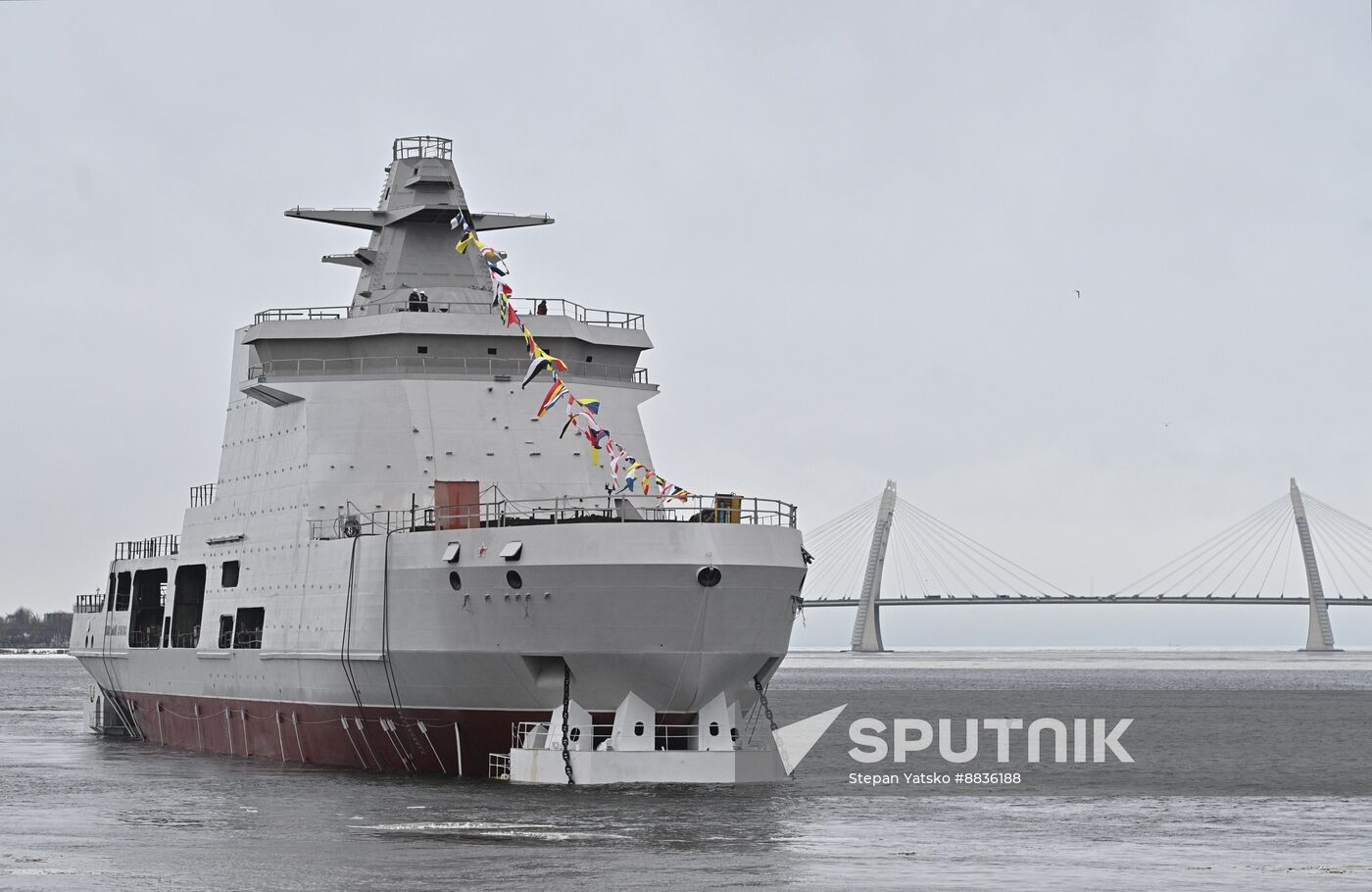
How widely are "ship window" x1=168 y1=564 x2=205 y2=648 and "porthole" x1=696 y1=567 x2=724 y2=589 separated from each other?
16847 millimetres

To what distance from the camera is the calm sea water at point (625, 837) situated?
2184 cm

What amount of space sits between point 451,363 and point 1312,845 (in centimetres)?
1792

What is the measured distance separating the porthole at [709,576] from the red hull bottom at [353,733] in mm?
3811

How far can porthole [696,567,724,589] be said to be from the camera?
29703 mm

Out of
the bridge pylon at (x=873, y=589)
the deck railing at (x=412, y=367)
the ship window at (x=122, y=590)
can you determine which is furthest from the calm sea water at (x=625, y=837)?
the bridge pylon at (x=873, y=589)

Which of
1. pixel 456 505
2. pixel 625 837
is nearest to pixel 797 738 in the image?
pixel 456 505

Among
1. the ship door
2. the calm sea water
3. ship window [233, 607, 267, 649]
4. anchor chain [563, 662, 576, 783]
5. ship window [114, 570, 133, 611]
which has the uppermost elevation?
the ship door

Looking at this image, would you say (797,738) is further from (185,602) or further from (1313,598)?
(1313,598)

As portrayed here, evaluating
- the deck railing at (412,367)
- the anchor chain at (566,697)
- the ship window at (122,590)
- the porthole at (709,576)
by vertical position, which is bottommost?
the anchor chain at (566,697)

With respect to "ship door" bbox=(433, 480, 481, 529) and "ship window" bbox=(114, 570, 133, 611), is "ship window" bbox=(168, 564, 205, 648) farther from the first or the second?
"ship door" bbox=(433, 480, 481, 529)

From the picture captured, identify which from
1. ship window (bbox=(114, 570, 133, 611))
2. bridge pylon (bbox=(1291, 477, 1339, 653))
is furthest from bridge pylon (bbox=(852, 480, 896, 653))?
ship window (bbox=(114, 570, 133, 611))

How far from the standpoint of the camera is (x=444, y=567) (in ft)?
104

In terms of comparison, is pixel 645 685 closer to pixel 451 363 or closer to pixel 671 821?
pixel 671 821

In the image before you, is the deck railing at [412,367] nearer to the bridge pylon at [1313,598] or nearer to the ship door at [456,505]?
the ship door at [456,505]
